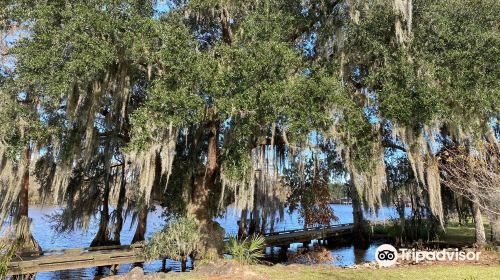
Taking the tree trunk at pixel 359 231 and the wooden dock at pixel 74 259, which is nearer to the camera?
the wooden dock at pixel 74 259

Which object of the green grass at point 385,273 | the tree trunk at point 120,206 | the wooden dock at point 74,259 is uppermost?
the tree trunk at point 120,206

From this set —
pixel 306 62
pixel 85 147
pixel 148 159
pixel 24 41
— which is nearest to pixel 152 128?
pixel 148 159

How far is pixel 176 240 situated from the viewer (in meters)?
11.2

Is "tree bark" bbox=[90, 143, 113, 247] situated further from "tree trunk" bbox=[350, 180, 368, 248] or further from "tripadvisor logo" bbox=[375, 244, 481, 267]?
"tree trunk" bbox=[350, 180, 368, 248]

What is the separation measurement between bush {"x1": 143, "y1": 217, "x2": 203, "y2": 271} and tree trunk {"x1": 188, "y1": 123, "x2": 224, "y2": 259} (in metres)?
0.31

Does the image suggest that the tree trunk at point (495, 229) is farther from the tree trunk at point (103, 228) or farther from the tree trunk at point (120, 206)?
the tree trunk at point (103, 228)

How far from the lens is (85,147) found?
1125 cm

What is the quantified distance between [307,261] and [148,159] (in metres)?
9.64

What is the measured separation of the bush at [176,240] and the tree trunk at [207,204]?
0.31 m

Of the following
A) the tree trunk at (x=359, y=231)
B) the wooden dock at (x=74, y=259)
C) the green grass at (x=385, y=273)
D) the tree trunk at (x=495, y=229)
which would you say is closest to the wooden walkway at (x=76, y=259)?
the wooden dock at (x=74, y=259)

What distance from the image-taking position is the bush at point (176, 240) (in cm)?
1117

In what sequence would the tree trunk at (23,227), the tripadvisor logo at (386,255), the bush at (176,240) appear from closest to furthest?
the tripadvisor logo at (386,255)
the bush at (176,240)
the tree trunk at (23,227)

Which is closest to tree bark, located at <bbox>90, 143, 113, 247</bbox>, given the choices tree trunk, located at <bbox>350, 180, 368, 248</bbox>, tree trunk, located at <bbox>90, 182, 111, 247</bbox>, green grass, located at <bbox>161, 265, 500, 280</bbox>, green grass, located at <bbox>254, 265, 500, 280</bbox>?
tree trunk, located at <bbox>90, 182, 111, 247</bbox>

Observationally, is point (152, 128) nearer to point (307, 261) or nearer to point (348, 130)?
point (348, 130)
